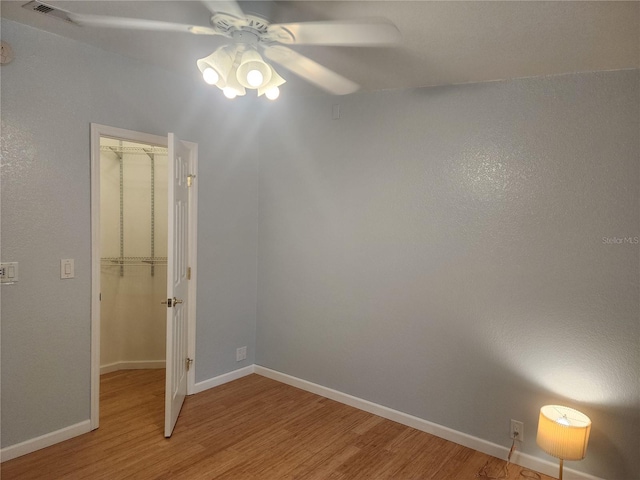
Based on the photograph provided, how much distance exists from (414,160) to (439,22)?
3.80 feet

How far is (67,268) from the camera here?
2.74 metres

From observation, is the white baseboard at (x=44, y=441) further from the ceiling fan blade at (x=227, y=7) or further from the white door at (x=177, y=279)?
the ceiling fan blade at (x=227, y=7)

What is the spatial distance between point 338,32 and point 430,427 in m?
2.67

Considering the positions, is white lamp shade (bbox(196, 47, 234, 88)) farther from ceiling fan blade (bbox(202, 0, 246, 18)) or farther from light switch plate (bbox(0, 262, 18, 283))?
light switch plate (bbox(0, 262, 18, 283))

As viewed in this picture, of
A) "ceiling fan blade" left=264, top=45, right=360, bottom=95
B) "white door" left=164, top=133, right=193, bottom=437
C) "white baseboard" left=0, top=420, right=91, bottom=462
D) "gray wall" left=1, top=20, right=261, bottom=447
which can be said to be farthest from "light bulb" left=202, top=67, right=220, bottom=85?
"white baseboard" left=0, top=420, right=91, bottom=462

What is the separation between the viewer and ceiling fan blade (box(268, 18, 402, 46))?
78.0 inches

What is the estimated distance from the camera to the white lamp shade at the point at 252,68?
6.55 ft

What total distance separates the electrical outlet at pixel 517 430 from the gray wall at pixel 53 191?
2.82 metres

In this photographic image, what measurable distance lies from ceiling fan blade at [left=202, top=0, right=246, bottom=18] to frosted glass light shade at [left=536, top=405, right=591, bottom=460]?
8.65ft

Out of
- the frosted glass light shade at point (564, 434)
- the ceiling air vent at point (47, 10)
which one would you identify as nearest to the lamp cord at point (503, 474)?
the frosted glass light shade at point (564, 434)

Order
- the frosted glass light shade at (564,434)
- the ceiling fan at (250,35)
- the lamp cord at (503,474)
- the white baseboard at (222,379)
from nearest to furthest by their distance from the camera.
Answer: the ceiling fan at (250,35)
the frosted glass light shade at (564,434)
the lamp cord at (503,474)
the white baseboard at (222,379)

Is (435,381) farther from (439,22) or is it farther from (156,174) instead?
(156,174)

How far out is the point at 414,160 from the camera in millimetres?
3131

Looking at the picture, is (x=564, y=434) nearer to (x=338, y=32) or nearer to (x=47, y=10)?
(x=338, y=32)
